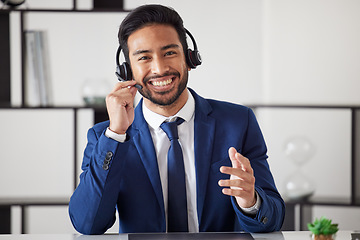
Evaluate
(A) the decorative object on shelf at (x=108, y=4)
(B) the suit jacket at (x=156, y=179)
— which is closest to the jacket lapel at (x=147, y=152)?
(B) the suit jacket at (x=156, y=179)

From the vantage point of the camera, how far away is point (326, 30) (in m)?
3.75

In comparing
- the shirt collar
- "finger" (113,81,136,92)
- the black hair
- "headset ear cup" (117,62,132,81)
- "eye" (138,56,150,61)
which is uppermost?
the black hair

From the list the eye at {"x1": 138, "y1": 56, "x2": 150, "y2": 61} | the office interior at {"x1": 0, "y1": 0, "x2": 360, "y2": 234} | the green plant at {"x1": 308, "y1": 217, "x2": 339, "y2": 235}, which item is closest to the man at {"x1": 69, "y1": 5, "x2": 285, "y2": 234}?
the eye at {"x1": 138, "y1": 56, "x2": 150, "y2": 61}

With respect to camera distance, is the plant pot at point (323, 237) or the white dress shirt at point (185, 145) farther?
the white dress shirt at point (185, 145)

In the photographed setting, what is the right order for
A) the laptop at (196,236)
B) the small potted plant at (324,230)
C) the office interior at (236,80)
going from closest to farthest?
1. the small potted plant at (324,230)
2. the laptop at (196,236)
3. the office interior at (236,80)

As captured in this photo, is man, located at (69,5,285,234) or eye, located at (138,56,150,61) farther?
eye, located at (138,56,150,61)

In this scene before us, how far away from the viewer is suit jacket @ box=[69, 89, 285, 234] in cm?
167

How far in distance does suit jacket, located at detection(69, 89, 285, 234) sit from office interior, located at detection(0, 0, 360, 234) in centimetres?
177

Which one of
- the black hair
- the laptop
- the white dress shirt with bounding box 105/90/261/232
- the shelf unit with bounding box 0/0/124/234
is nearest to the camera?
the laptop

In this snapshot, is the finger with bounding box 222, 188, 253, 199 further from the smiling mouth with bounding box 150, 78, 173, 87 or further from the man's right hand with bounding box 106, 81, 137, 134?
the smiling mouth with bounding box 150, 78, 173, 87

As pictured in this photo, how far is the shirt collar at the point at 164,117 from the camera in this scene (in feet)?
6.18

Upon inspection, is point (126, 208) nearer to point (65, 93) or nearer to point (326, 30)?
point (65, 93)

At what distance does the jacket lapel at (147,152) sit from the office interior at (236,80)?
180 centimetres

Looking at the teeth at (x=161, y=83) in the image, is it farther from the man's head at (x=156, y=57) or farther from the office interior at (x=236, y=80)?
the office interior at (x=236, y=80)
